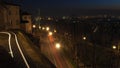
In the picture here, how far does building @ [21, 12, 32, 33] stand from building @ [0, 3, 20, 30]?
2049 millimetres

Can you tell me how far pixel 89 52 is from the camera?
61.8 m

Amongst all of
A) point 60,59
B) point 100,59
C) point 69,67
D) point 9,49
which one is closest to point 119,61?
point 100,59

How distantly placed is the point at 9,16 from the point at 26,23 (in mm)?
5983

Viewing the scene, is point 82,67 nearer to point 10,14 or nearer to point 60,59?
point 60,59

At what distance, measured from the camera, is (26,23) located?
67438 millimetres

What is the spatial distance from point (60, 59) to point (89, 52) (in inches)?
944

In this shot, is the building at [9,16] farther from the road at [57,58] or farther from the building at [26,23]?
the road at [57,58]

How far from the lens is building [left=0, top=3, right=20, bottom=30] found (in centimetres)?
5910

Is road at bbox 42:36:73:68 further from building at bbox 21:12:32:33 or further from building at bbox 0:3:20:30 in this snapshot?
building at bbox 21:12:32:33

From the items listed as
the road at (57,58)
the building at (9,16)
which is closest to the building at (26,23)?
the building at (9,16)

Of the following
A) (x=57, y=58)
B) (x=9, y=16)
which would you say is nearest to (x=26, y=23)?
(x=9, y=16)

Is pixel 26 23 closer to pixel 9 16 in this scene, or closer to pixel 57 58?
pixel 9 16

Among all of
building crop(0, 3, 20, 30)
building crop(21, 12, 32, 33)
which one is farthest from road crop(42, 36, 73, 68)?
building crop(21, 12, 32, 33)

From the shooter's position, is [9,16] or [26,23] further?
[26,23]
